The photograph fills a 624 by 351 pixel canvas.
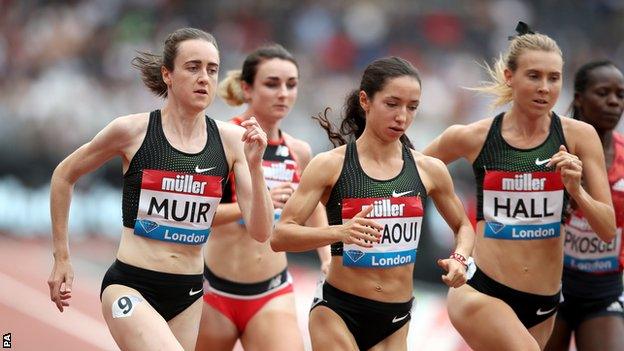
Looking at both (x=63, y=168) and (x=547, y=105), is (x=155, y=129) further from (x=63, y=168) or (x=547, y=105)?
(x=547, y=105)

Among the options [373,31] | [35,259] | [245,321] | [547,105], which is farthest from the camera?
[373,31]

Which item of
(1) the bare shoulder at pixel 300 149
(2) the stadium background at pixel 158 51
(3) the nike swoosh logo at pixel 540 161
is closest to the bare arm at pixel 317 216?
(1) the bare shoulder at pixel 300 149

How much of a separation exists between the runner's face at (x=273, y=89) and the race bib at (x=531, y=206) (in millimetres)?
1572

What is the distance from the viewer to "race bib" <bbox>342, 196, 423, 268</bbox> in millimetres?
5621

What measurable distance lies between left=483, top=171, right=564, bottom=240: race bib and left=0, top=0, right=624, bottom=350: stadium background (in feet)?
22.4

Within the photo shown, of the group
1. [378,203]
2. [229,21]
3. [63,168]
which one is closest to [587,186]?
[378,203]

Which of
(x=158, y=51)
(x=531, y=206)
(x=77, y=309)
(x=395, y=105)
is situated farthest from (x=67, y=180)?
(x=158, y=51)

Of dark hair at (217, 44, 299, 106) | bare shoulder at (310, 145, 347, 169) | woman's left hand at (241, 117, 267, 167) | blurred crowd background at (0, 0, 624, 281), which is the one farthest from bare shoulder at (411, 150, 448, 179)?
blurred crowd background at (0, 0, 624, 281)

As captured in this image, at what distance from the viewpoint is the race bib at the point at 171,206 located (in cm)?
564

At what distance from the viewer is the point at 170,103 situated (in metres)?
5.87

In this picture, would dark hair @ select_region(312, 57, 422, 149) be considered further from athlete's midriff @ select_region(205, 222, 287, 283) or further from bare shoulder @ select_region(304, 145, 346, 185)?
athlete's midriff @ select_region(205, 222, 287, 283)

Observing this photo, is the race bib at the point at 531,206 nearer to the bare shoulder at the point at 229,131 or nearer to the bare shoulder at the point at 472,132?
the bare shoulder at the point at 472,132

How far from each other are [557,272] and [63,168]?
2.76 metres

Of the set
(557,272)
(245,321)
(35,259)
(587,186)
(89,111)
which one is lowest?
(35,259)
